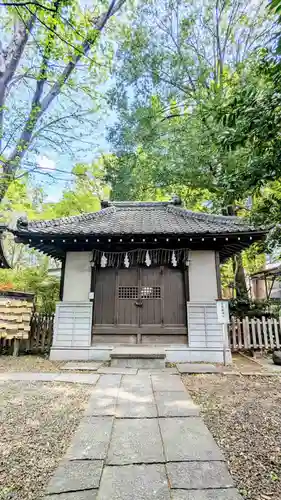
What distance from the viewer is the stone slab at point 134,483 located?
1.66 meters

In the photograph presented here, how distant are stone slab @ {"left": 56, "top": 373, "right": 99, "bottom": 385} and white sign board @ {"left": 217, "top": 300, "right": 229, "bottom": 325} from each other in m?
2.97

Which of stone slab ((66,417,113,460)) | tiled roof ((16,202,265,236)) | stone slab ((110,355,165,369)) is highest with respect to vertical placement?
tiled roof ((16,202,265,236))

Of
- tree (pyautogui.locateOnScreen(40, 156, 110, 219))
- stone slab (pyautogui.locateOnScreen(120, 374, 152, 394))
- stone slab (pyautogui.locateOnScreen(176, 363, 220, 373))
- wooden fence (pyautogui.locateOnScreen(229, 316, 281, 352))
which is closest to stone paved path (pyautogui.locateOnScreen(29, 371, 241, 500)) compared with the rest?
stone slab (pyautogui.locateOnScreen(120, 374, 152, 394))

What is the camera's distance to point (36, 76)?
8.29 m

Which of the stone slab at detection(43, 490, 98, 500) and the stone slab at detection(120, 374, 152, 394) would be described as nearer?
the stone slab at detection(43, 490, 98, 500)

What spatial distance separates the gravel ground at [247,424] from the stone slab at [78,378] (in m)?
1.68

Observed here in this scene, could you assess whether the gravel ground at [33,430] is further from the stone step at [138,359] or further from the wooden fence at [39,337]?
the wooden fence at [39,337]

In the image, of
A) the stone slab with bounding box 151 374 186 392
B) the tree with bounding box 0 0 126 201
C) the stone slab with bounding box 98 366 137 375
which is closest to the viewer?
the stone slab with bounding box 151 374 186 392

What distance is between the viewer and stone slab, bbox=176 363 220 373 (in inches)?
201

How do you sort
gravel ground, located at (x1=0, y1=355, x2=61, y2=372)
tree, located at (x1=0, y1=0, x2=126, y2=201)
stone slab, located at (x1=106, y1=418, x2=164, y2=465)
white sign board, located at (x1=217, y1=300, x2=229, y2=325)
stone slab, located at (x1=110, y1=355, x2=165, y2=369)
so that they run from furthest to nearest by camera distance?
tree, located at (x1=0, y1=0, x2=126, y2=201), white sign board, located at (x1=217, y1=300, x2=229, y2=325), stone slab, located at (x1=110, y1=355, x2=165, y2=369), gravel ground, located at (x1=0, y1=355, x2=61, y2=372), stone slab, located at (x1=106, y1=418, x2=164, y2=465)

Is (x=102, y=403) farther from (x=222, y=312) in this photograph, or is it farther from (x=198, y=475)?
(x=222, y=312)

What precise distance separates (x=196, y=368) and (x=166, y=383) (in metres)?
1.30

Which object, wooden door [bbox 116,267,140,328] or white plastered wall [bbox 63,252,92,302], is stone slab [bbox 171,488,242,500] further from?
white plastered wall [bbox 63,252,92,302]


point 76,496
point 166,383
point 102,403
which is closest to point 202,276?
point 166,383
